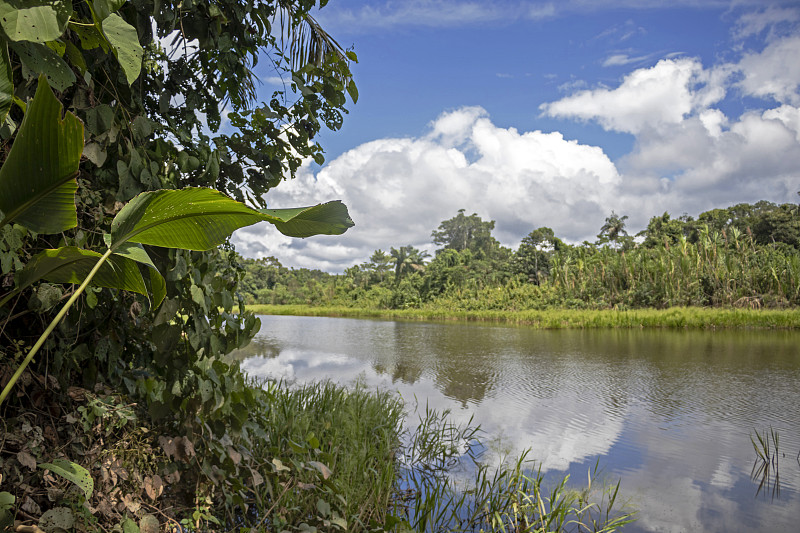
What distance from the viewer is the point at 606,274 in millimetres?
22016

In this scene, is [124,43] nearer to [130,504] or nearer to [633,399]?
[130,504]

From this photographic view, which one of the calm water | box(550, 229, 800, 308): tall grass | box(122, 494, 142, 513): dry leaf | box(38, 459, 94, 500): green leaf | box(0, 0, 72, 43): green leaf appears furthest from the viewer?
box(550, 229, 800, 308): tall grass

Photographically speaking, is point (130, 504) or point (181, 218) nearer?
point (181, 218)

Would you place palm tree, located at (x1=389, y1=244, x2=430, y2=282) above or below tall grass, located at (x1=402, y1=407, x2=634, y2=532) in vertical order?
above

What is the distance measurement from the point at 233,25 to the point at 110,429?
145cm

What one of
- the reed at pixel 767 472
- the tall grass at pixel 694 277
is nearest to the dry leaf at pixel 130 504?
the reed at pixel 767 472

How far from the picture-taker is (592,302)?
21.0 m

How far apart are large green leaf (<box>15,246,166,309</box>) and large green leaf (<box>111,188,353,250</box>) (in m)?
0.05

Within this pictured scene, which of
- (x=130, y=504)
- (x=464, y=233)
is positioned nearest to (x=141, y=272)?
(x=130, y=504)

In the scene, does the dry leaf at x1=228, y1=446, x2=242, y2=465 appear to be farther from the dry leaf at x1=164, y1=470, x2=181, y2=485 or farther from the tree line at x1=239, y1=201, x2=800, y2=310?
the tree line at x1=239, y1=201, x2=800, y2=310

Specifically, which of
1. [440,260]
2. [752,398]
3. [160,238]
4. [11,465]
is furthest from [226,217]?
[440,260]

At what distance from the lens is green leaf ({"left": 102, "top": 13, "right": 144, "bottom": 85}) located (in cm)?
76

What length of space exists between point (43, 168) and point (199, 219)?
0.77 ft

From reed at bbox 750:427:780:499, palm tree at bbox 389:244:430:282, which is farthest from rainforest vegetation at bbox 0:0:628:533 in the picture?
palm tree at bbox 389:244:430:282
